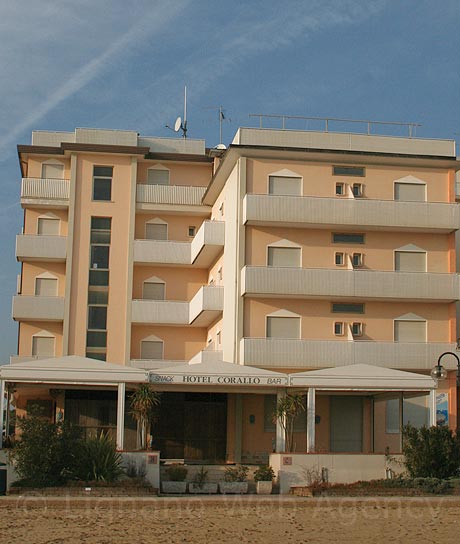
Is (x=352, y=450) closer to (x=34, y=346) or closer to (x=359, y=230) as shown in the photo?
(x=359, y=230)

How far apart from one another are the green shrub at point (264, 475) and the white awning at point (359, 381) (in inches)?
128

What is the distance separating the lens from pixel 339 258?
44625 millimetres

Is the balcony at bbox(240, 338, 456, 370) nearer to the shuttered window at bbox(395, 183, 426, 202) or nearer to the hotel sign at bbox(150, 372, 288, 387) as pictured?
the hotel sign at bbox(150, 372, 288, 387)

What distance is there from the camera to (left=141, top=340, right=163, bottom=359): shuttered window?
52781 mm

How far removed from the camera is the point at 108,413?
1796 inches

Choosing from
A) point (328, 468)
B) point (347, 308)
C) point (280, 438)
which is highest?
point (347, 308)

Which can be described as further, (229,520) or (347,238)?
(347,238)

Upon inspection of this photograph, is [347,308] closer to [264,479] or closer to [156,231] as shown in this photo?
[264,479]

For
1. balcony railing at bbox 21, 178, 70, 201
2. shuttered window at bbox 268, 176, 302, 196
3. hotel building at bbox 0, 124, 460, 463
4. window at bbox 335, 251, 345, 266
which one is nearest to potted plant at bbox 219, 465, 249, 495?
hotel building at bbox 0, 124, 460, 463

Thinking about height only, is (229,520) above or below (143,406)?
below

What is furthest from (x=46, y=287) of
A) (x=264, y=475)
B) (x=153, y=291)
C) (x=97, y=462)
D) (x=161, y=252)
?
(x=264, y=475)

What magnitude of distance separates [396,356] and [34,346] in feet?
66.0

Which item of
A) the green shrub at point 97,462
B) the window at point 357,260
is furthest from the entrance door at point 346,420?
the green shrub at point 97,462

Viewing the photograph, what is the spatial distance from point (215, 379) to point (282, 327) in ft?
26.4
